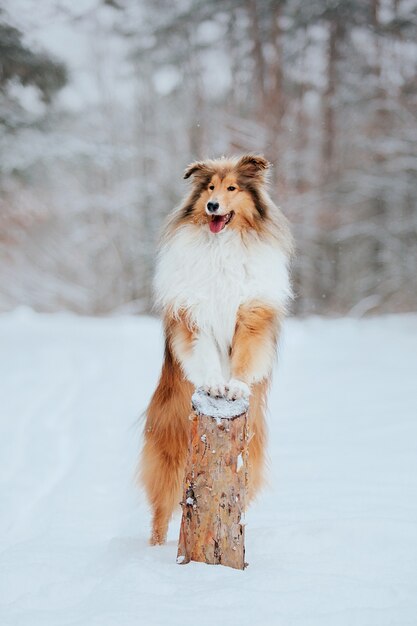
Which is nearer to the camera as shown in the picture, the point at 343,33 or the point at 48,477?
the point at 48,477

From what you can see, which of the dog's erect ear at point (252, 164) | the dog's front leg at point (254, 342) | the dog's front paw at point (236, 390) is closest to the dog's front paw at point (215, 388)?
the dog's front paw at point (236, 390)

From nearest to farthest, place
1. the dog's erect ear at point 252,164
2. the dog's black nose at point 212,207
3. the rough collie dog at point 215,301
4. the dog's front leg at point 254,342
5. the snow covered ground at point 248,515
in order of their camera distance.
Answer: the snow covered ground at point 248,515
the dog's front leg at point 254,342
the rough collie dog at point 215,301
the dog's black nose at point 212,207
the dog's erect ear at point 252,164

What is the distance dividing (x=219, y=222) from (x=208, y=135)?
530 inches

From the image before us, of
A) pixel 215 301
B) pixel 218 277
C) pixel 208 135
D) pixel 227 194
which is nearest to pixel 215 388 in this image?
pixel 215 301

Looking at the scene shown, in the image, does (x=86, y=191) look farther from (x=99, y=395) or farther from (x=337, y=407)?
(x=337, y=407)

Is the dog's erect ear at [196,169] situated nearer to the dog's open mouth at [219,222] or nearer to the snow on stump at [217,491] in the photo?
the dog's open mouth at [219,222]

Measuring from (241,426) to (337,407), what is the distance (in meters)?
4.71

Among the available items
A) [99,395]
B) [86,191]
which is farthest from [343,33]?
[99,395]

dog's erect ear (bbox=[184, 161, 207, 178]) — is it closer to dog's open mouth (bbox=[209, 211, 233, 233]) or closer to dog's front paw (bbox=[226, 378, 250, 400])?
dog's open mouth (bbox=[209, 211, 233, 233])

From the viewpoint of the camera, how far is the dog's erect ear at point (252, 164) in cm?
346

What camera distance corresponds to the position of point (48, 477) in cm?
504

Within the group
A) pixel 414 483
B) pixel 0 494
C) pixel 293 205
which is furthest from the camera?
pixel 293 205

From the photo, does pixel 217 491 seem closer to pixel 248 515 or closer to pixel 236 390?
pixel 236 390

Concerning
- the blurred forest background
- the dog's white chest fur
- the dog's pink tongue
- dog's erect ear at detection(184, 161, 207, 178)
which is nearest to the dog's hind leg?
the dog's white chest fur
